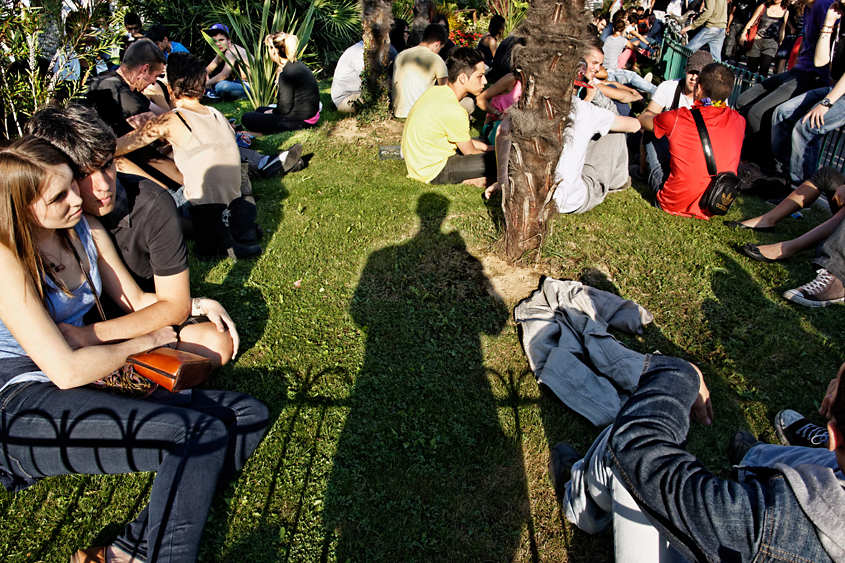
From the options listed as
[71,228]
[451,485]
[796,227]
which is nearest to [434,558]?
[451,485]

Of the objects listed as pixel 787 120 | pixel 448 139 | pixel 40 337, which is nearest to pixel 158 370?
pixel 40 337

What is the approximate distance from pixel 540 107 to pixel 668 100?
3.76m

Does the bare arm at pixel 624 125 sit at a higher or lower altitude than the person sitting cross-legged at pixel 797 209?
higher

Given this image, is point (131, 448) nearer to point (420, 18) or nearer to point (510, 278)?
point (510, 278)

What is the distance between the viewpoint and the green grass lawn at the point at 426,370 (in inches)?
102

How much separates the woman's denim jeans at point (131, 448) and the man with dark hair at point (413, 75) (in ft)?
22.2

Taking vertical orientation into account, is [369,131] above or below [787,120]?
below

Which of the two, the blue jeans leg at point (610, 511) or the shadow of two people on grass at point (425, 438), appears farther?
the shadow of two people on grass at point (425, 438)

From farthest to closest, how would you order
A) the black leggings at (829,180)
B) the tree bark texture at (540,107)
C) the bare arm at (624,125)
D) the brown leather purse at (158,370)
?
the bare arm at (624,125), the black leggings at (829,180), the tree bark texture at (540,107), the brown leather purse at (158,370)

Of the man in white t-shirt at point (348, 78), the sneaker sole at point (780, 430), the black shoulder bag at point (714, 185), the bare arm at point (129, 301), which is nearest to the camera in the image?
the bare arm at point (129, 301)

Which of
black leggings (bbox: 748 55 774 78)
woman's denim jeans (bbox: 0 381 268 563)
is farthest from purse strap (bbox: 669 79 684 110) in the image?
woman's denim jeans (bbox: 0 381 268 563)

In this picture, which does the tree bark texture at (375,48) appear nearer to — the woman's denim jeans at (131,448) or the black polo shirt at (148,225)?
the black polo shirt at (148,225)

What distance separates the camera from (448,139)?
5.95 meters

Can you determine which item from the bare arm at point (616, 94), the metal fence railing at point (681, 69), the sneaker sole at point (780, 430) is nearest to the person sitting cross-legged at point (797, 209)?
the sneaker sole at point (780, 430)
